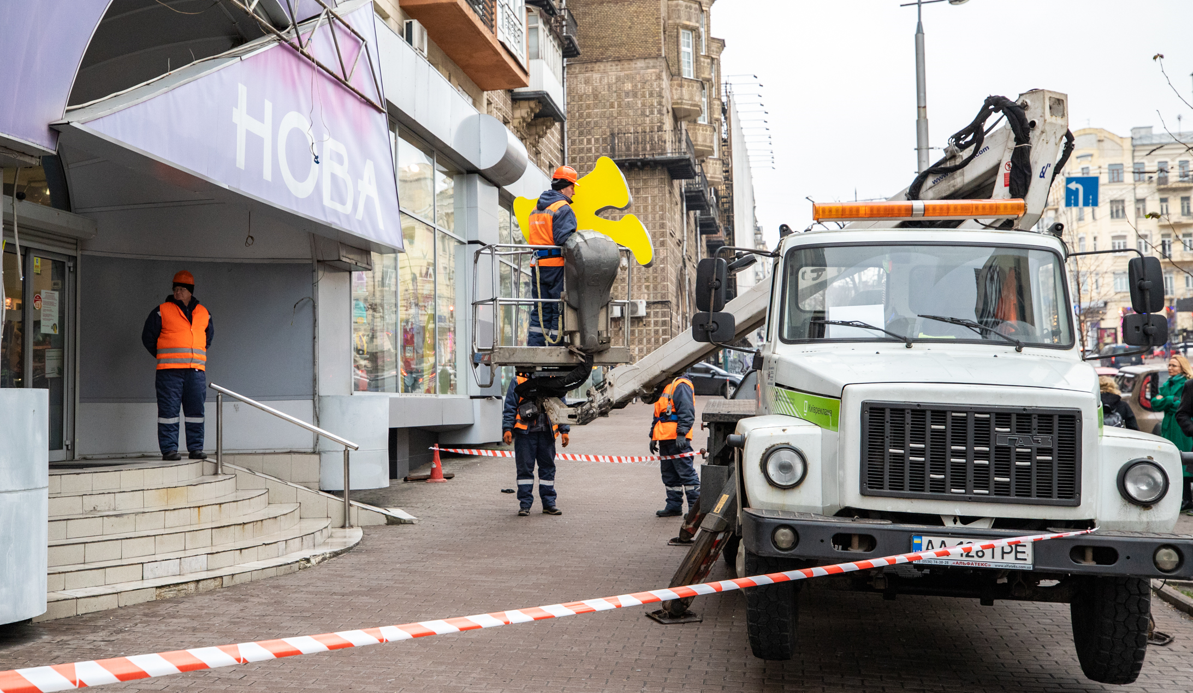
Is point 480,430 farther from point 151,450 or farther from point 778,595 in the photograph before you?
point 778,595

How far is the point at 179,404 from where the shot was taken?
9.53 metres

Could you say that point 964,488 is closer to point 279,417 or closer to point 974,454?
point 974,454

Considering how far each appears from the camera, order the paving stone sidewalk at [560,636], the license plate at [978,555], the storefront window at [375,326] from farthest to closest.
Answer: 1. the storefront window at [375,326]
2. the paving stone sidewalk at [560,636]
3. the license plate at [978,555]

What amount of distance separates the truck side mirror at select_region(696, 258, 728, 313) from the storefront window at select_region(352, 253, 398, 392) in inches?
279

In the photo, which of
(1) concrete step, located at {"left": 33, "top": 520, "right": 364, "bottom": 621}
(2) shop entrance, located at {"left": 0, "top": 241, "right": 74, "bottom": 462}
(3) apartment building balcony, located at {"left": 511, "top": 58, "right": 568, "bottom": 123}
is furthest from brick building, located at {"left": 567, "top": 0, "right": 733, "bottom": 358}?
(1) concrete step, located at {"left": 33, "top": 520, "right": 364, "bottom": 621}

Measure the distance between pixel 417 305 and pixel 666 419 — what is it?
6.10 metres

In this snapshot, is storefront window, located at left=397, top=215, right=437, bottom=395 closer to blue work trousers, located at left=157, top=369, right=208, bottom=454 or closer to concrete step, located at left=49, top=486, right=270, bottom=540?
blue work trousers, located at left=157, top=369, right=208, bottom=454

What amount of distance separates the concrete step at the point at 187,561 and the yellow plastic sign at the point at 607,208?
3.38 meters

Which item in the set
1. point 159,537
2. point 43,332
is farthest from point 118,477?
point 43,332

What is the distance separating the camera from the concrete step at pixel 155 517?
7.08 m

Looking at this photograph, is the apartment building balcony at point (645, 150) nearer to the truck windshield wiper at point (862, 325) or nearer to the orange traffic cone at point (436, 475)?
the orange traffic cone at point (436, 475)

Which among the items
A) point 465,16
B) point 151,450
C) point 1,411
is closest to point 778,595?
point 1,411

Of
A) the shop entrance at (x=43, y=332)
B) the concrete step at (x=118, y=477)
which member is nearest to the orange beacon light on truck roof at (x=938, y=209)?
the concrete step at (x=118, y=477)

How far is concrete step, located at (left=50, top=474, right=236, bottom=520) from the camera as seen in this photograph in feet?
24.0
